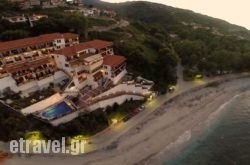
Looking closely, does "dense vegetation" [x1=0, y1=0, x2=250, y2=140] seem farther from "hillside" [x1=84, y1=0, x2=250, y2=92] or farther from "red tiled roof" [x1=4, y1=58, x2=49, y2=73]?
"red tiled roof" [x1=4, y1=58, x2=49, y2=73]

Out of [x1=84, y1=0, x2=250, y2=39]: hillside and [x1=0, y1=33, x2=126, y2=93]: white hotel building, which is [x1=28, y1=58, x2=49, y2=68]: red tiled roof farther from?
[x1=84, y1=0, x2=250, y2=39]: hillside

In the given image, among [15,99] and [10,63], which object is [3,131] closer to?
[15,99]

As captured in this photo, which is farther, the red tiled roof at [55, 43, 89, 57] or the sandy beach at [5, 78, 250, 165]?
the red tiled roof at [55, 43, 89, 57]

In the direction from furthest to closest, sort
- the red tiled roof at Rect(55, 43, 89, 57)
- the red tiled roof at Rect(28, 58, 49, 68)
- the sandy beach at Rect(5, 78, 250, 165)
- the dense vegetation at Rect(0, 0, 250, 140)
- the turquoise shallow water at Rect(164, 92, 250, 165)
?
the red tiled roof at Rect(55, 43, 89, 57) → the red tiled roof at Rect(28, 58, 49, 68) → the dense vegetation at Rect(0, 0, 250, 140) → the sandy beach at Rect(5, 78, 250, 165) → the turquoise shallow water at Rect(164, 92, 250, 165)

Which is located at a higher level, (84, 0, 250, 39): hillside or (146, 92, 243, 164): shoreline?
(84, 0, 250, 39): hillside

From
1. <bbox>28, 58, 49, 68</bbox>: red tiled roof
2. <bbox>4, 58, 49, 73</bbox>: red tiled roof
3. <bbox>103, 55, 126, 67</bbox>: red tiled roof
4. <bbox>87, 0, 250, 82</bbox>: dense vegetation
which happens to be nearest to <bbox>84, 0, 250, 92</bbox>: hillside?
<bbox>87, 0, 250, 82</bbox>: dense vegetation

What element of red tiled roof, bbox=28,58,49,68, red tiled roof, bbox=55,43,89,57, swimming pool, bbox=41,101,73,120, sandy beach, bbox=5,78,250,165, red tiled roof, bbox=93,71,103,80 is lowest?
sandy beach, bbox=5,78,250,165

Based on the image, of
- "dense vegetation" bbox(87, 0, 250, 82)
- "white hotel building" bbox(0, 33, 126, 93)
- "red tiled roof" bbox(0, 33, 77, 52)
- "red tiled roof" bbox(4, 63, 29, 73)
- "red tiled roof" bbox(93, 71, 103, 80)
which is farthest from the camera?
"dense vegetation" bbox(87, 0, 250, 82)
